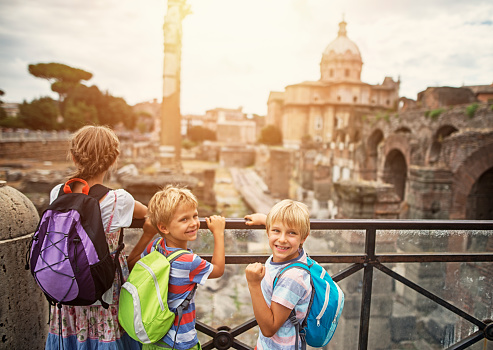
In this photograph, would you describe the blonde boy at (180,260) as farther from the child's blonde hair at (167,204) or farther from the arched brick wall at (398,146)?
the arched brick wall at (398,146)

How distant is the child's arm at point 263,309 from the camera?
123 centimetres

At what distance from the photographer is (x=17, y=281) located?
1.54m

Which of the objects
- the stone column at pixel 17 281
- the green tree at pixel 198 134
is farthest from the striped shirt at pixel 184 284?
the green tree at pixel 198 134

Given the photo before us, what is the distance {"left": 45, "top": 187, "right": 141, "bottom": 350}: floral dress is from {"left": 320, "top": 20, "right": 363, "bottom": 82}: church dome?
2008 inches

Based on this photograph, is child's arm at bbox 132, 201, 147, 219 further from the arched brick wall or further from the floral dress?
the arched brick wall

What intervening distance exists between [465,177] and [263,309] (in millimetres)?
7007

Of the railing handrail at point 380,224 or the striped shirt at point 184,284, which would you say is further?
the railing handrail at point 380,224

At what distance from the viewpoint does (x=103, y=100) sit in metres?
40.6

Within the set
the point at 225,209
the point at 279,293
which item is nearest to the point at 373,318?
the point at 279,293

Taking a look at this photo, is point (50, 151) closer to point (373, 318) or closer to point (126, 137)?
point (126, 137)

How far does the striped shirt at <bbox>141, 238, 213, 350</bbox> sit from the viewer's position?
4.47 feet

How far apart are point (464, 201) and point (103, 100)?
135 ft

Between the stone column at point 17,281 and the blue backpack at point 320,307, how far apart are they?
3.87ft

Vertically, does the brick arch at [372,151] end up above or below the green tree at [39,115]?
below
